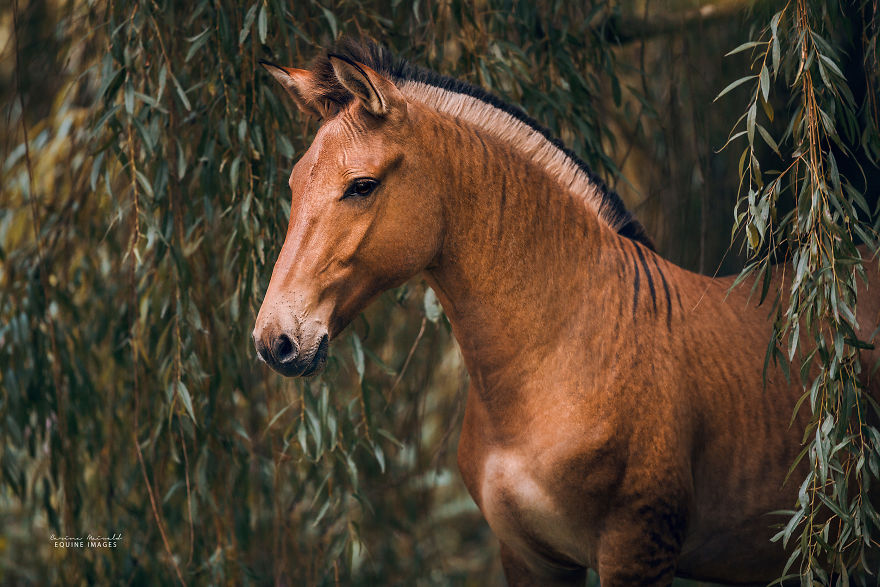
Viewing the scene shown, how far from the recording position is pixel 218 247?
3141 mm

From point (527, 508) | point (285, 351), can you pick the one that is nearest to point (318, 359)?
point (285, 351)

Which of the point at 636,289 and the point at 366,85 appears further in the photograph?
the point at 636,289

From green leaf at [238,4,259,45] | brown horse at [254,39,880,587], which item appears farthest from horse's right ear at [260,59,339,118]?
green leaf at [238,4,259,45]

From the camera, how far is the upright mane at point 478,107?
6.90 feet

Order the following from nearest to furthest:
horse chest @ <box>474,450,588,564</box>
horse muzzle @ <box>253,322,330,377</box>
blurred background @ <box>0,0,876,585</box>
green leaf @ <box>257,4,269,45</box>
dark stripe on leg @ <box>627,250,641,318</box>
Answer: horse muzzle @ <box>253,322,330,377</box> → horse chest @ <box>474,450,588,564</box> → dark stripe on leg @ <box>627,250,641,318</box> → green leaf @ <box>257,4,269,45</box> → blurred background @ <box>0,0,876,585</box>

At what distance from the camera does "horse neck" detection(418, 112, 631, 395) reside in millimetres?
2066

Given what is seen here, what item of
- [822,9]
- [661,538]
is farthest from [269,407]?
[822,9]

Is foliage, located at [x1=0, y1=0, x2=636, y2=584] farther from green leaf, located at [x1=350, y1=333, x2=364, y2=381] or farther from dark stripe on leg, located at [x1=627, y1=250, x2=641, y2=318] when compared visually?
dark stripe on leg, located at [x1=627, y1=250, x2=641, y2=318]

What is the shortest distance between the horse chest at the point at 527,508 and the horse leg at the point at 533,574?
11 cm

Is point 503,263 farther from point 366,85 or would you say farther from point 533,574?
point 533,574

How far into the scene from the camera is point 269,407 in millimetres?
2799

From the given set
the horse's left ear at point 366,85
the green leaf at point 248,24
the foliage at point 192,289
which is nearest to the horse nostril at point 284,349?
the horse's left ear at point 366,85

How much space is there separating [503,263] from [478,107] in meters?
0.41

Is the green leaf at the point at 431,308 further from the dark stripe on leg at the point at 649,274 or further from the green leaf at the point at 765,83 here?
the green leaf at the point at 765,83
